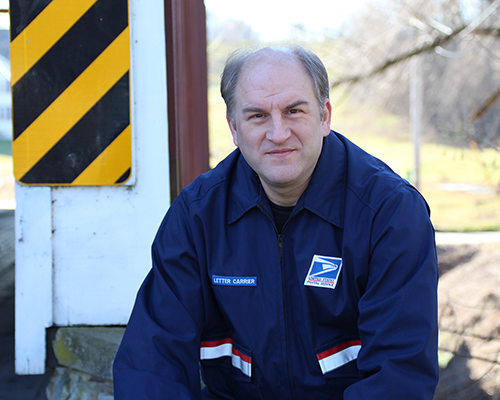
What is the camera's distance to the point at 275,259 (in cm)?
154

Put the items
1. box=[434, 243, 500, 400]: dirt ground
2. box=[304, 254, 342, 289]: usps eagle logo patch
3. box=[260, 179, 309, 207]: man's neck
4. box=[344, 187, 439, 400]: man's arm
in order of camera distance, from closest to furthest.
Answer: box=[344, 187, 439, 400]: man's arm
box=[304, 254, 342, 289]: usps eagle logo patch
box=[260, 179, 309, 207]: man's neck
box=[434, 243, 500, 400]: dirt ground

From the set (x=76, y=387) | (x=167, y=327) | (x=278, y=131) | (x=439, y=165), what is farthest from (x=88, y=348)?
(x=439, y=165)

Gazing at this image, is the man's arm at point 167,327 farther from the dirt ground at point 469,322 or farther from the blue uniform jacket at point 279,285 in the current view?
the dirt ground at point 469,322

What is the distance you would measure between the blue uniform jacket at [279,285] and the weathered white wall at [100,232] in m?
0.58

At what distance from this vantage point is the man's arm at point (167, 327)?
1.45 meters

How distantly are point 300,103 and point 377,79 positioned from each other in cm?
429

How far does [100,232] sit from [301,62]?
118cm

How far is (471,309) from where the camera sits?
3.56m

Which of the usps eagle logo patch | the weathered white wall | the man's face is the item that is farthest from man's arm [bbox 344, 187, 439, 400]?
the weathered white wall

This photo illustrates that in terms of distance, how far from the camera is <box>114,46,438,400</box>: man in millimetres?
1450

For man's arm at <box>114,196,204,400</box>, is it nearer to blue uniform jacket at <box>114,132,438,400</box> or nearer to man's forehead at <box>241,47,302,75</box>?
blue uniform jacket at <box>114,132,438,400</box>

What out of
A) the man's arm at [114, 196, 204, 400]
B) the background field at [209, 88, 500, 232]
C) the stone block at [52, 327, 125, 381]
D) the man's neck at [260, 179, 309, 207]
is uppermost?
the background field at [209, 88, 500, 232]

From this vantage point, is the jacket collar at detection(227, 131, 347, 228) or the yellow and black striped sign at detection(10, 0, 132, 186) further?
the yellow and black striped sign at detection(10, 0, 132, 186)

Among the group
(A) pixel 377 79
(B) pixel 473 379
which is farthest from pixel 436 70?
(B) pixel 473 379
